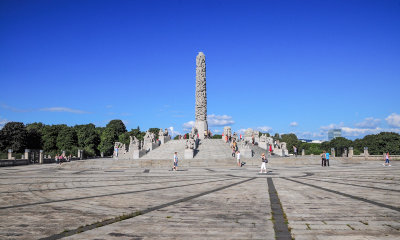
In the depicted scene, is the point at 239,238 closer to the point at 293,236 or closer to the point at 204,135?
the point at 293,236

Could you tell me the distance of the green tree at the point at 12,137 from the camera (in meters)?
73.3

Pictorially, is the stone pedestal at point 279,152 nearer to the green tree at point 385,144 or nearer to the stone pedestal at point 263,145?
the stone pedestal at point 263,145

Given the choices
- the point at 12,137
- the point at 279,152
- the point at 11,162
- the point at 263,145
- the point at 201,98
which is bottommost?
the point at 11,162

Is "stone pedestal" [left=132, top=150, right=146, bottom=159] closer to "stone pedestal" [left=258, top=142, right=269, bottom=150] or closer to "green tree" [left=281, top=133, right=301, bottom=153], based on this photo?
"stone pedestal" [left=258, top=142, right=269, bottom=150]

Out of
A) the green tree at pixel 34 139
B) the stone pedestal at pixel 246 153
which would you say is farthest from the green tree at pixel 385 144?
the green tree at pixel 34 139

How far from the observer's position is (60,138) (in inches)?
3351

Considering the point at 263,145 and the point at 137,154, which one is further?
the point at 263,145

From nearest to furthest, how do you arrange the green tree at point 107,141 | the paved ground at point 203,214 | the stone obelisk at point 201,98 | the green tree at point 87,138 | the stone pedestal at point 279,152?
the paved ground at point 203,214
the stone pedestal at point 279,152
the stone obelisk at point 201,98
the green tree at point 87,138
the green tree at point 107,141

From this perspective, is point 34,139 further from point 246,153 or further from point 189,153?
point 246,153

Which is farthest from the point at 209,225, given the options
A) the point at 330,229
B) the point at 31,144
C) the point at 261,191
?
the point at 31,144

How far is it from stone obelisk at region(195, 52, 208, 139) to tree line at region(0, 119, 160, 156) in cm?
2839

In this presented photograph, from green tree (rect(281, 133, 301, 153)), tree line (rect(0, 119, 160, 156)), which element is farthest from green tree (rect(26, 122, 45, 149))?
green tree (rect(281, 133, 301, 153))

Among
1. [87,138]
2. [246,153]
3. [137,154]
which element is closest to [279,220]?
[246,153]

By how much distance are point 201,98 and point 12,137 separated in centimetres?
4661
